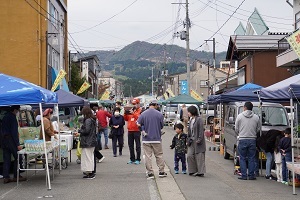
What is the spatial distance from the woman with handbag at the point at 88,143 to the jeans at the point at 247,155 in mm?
3801

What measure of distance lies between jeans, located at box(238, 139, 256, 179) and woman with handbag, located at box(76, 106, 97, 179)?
12.5 feet

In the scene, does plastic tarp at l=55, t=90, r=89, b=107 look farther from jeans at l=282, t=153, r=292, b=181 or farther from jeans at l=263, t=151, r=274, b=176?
jeans at l=282, t=153, r=292, b=181

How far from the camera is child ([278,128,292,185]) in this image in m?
11.7

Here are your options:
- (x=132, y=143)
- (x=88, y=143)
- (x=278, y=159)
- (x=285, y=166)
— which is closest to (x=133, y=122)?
(x=132, y=143)

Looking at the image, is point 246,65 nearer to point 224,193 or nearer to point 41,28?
point 41,28

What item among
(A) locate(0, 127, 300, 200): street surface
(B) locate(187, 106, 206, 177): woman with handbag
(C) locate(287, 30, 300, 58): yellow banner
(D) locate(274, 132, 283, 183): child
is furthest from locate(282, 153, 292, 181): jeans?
(C) locate(287, 30, 300, 58): yellow banner

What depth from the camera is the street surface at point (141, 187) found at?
10.1 meters

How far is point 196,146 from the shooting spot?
12.6 metres

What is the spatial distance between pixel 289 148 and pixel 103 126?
37.7 ft

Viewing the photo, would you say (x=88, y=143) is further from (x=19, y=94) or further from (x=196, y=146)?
(x=196, y=146)

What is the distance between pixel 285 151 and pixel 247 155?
116cm

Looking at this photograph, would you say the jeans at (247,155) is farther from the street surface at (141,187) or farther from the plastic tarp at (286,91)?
the plastic tarp at (286,91)

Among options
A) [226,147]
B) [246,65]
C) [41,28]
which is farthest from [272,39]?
[226,147]

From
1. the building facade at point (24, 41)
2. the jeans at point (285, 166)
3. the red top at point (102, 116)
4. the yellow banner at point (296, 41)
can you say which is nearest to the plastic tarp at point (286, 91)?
the yellow banner at point (296, 41)
